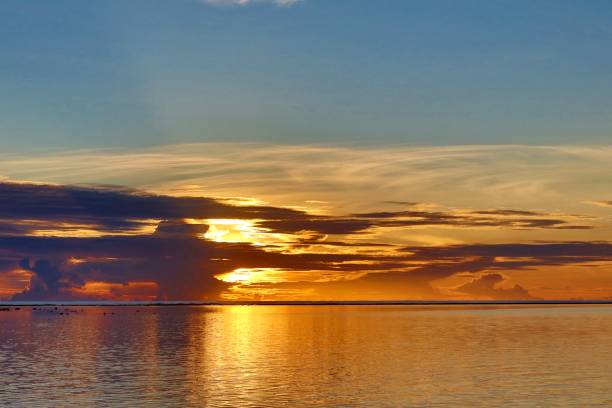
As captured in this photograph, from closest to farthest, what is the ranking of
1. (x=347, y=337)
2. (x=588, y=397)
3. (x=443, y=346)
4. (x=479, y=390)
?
1. (x=588, y=397)
2. (x=479, y=390)
3. (x=443, y=346)
4. (x=347, y=337)

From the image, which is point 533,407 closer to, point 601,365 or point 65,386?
point 601,365

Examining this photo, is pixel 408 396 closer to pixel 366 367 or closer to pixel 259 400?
pixel 259 400

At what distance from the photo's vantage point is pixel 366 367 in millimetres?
83625

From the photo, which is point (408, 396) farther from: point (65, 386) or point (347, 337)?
point (347, 337)

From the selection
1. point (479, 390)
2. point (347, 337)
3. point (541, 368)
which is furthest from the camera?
point (347, 337)

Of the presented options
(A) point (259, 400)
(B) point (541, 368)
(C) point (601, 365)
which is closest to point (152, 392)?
(A) point (259, 400)

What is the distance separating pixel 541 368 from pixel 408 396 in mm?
24339

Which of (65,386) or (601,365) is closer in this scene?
(65,386)

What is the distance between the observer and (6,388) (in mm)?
65125

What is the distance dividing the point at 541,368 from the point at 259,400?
111 ft

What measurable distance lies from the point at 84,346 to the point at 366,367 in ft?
158

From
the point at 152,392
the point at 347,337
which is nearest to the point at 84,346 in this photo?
the point at 347,337

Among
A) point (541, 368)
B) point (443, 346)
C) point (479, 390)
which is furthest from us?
point (443, 346)

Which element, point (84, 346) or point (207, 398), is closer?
point (207, 398)
